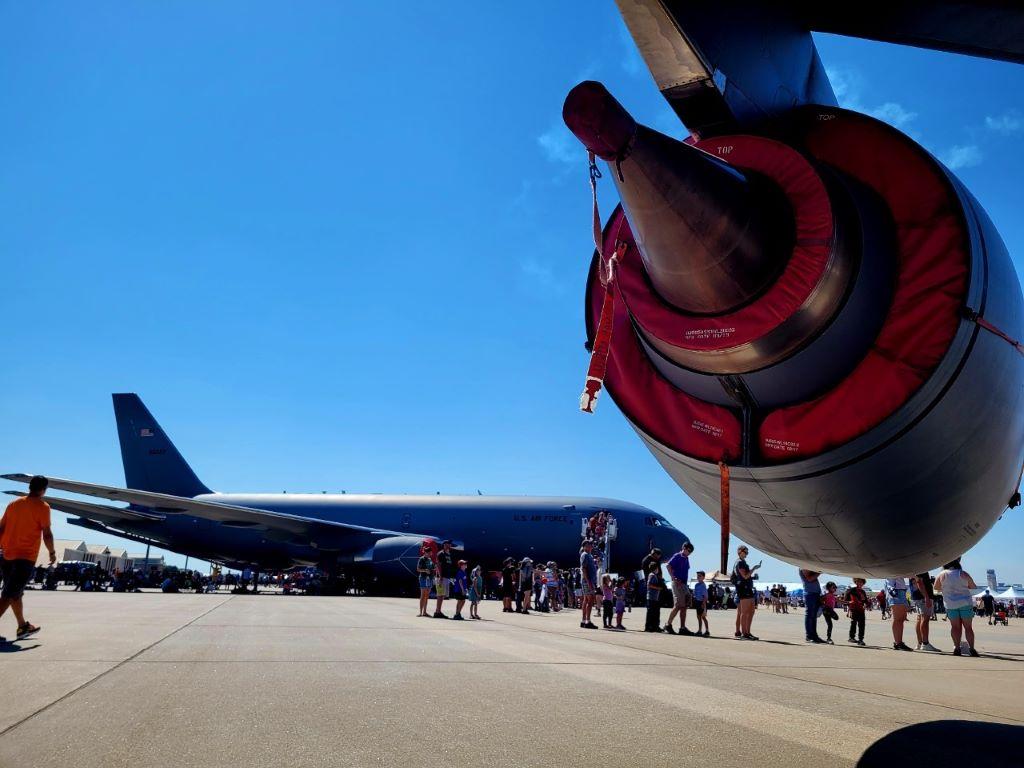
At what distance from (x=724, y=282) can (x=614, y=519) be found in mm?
26121

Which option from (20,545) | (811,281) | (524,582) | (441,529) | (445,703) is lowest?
(524,582)

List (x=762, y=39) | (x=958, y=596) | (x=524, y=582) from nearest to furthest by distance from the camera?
1. (x=762, y=39)
2. (x=958, y=596)
3. (x=524, y=582)

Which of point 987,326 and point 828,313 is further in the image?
point 828,313

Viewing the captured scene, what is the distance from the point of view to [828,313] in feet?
8.50

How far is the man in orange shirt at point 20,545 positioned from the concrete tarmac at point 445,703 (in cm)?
42

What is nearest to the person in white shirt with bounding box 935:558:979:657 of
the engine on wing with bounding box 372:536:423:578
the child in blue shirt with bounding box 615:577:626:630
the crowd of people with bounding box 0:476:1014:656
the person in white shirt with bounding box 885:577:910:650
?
the crowd of people with bounding box 0:476:1014:656

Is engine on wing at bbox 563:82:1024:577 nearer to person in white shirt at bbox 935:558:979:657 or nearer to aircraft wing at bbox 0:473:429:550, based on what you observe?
person in white shirt at bbox 935:558:979:657

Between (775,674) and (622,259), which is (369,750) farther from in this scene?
(775,674)

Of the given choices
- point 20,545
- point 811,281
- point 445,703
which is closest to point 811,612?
point 445,703

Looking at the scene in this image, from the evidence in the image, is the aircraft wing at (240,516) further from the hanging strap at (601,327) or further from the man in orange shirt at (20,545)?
the hanging strap at (601,327)

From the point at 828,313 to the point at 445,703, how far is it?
286cm

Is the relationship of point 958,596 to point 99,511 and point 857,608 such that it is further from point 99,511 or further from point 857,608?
point 99,511

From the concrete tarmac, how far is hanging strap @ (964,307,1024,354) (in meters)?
1.75

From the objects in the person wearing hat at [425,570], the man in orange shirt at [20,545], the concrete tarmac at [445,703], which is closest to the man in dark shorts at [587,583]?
the person wearing hat at [425,570]
